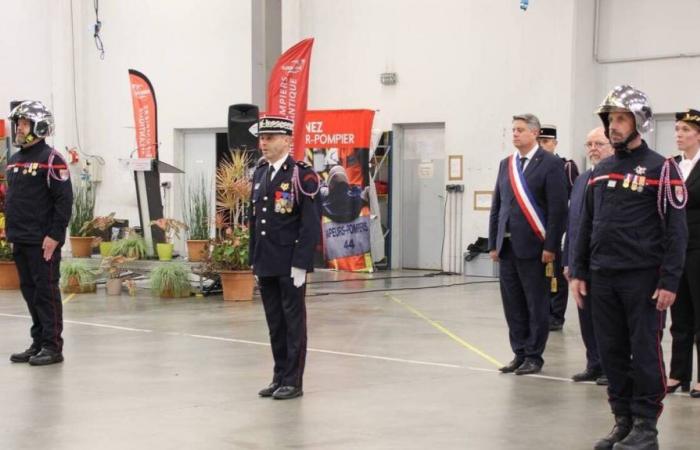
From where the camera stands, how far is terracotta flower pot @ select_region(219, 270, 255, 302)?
1270 centimetres

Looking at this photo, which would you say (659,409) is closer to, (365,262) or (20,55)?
(365,262)

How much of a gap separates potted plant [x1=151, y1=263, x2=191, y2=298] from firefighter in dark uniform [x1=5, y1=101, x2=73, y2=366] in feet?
16.0

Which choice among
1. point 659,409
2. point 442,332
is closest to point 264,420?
point 659,409

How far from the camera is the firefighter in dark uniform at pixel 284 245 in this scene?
6789 millimetres

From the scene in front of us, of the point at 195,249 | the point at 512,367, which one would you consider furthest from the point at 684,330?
the point at 195,249

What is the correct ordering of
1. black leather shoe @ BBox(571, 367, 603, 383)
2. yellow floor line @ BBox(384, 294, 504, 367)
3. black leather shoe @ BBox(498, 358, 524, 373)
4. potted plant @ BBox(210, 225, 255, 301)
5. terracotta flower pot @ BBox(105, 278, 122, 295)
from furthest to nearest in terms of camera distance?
terracotta flower pot @ BBox(105, 278, 122, 295) → potted plant @ BBox(210, 225, 255, 301) → yellow floor line @ BBox(384, 294, 504, 367) → black leather shoe @ BBox(498, 358, 524, 373) → black leather shoe @ BBox(571, 367, 603, 383)

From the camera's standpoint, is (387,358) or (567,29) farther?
(567,29)

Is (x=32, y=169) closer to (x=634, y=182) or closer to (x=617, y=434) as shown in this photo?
(x=634, y=182)

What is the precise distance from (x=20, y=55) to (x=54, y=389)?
649 inches

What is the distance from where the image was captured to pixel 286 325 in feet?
22.7

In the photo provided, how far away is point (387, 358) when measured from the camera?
8.47m

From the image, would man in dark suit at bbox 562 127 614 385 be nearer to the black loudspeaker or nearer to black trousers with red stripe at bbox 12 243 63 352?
black trousers with red stripe at bbox 12 243 63 352

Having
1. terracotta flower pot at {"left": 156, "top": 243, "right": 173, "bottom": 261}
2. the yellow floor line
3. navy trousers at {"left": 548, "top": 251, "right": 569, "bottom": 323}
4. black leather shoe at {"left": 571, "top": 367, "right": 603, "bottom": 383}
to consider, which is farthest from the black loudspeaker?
black leather shoe at {"left": 571, "top": 367, "right": 603, "bottom": 383}

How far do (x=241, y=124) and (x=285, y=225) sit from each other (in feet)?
23.6
